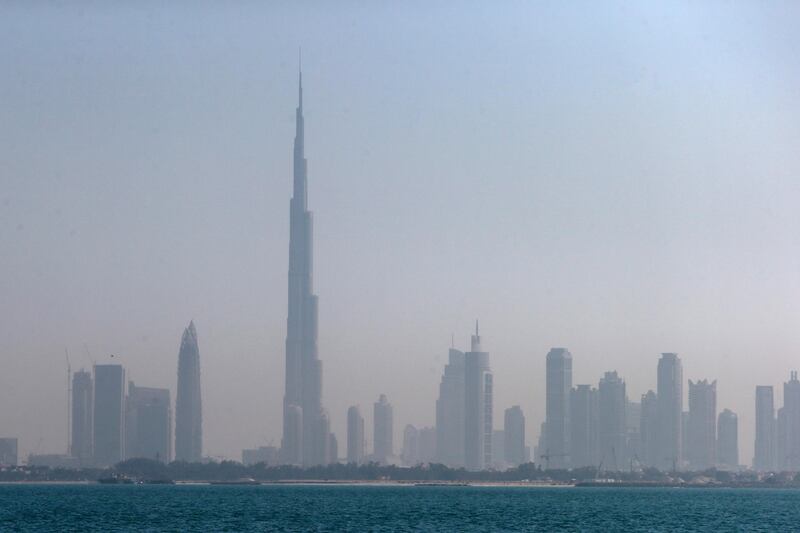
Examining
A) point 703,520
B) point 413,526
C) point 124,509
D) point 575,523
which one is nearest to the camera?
point 413,526

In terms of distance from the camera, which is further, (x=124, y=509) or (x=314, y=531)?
(x=124, y=509)

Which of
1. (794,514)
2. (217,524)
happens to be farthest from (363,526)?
(794,514)

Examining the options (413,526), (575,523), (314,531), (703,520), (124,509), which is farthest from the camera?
(124,509)

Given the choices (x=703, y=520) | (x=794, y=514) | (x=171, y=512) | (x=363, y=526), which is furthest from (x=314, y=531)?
(x=794, y=514)

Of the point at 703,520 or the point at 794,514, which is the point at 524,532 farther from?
the point at 794,514

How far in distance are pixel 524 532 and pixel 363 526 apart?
16384mm

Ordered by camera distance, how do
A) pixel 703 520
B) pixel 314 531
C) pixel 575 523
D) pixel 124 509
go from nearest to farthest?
pixel 314 531 < pixel 575 523 < pixel 703 520 < pixel 124 509

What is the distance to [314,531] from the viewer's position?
12450 cm

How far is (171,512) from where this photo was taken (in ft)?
532

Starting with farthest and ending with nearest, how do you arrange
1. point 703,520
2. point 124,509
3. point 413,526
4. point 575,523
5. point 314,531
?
point 124,509 < point 703,520 < point 575,523 < point 413,526 < point 314,531

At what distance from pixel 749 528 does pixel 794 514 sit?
4583 cm

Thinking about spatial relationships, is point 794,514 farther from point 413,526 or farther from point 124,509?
point 124,509

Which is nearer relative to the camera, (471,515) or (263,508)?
(471,515)

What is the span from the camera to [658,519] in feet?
519
